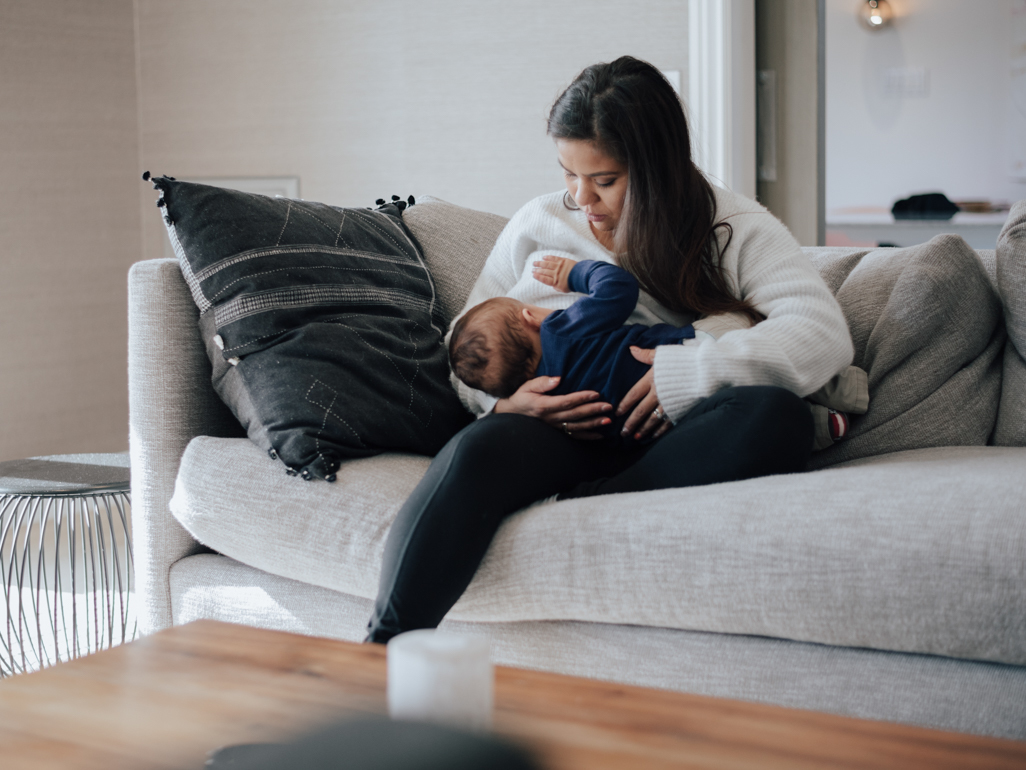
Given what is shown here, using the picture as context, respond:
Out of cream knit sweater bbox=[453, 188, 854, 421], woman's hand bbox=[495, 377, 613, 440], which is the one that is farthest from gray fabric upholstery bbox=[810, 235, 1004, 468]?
woman's hand bbox=[495, 377, 613, 440]

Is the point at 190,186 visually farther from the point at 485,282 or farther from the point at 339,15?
the point at 339,15

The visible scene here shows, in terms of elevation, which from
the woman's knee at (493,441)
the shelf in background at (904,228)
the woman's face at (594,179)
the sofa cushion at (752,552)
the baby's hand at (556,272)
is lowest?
the sofa cushion at (752,552)

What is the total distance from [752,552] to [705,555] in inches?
2.1

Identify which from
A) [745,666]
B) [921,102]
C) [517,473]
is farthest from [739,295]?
[921,102]

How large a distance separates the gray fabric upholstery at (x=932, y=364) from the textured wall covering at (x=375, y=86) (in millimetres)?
1590

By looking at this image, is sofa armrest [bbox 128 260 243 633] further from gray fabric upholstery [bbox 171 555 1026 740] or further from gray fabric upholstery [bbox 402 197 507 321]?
gray fabric upholstery [bbox 402 197 507 321]

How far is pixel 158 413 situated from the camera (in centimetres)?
148

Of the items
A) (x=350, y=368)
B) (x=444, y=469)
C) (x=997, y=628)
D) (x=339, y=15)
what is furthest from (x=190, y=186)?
(x=339, y=15)

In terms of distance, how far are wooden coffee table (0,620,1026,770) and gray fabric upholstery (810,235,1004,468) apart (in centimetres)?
100

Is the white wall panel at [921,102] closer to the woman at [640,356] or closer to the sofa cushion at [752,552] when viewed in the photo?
the woman at [640,356]

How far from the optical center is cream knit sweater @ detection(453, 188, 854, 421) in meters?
1.32

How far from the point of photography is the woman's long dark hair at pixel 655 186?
1484 mm

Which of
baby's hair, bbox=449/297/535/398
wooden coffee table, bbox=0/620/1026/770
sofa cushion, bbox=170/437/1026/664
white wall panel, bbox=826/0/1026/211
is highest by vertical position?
white wall panel, bbox=826/0/1026/211

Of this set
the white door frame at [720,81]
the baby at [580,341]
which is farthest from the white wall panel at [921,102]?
the baby at [580,341]
